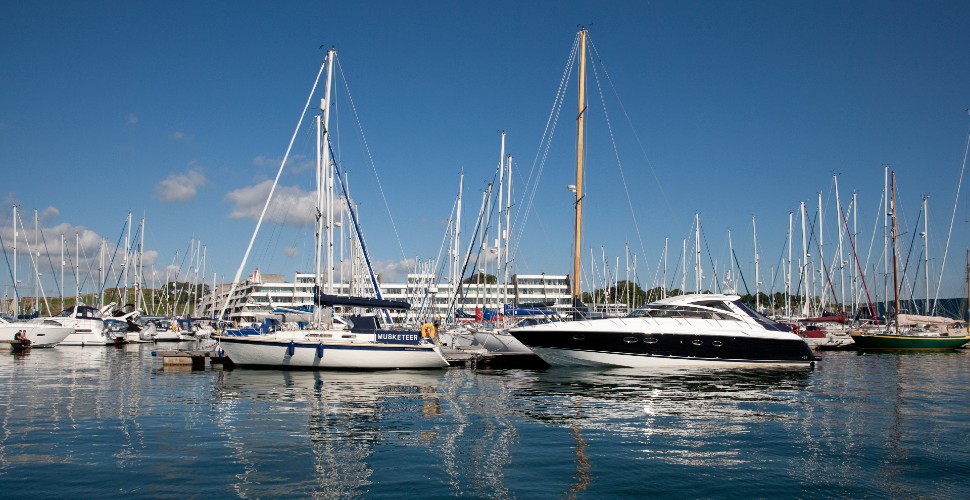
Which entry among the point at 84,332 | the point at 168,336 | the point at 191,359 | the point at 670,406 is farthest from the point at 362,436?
the point at 168,336

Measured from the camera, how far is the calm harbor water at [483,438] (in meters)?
10.3

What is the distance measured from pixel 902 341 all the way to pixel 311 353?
43.3m

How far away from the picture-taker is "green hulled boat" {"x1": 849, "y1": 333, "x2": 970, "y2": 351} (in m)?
49.3

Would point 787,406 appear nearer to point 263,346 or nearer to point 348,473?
point 348,473

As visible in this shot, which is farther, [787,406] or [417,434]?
[787,406]

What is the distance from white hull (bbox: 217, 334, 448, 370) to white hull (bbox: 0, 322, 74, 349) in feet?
91.2

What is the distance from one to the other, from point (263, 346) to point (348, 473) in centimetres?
1904

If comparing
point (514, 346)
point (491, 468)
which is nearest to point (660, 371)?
point (514, 346)

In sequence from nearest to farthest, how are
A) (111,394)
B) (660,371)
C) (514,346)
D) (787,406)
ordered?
1. (787,406)
2. (111,394)
3. (660,371)
4. (514,346)

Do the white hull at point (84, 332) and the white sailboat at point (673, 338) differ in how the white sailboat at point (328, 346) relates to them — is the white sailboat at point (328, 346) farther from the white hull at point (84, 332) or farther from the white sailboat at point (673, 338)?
the white hull at point (84, 332)

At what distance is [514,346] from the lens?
1438 inches

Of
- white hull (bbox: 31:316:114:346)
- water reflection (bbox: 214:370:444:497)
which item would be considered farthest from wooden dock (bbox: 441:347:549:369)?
white hull (bbox: 31:316:114:346)

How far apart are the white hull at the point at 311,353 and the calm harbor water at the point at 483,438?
3363mm

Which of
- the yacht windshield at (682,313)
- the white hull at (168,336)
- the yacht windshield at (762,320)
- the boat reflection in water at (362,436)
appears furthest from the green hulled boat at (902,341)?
the white hull at (168,336)
